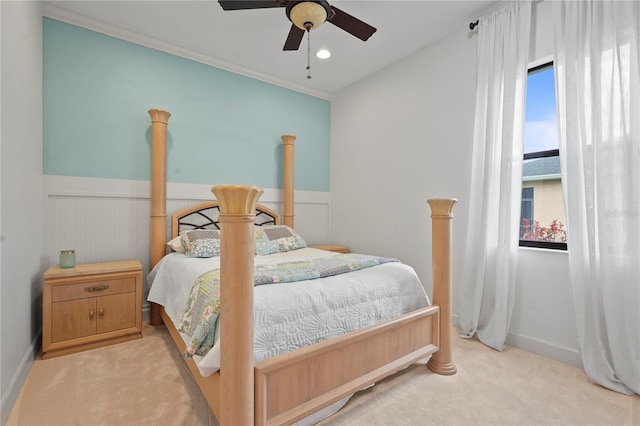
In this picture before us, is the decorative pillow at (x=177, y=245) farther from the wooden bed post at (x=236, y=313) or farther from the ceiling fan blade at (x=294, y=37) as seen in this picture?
the ceiling fan blade at (x=294, y=37)

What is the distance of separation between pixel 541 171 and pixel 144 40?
150 inches

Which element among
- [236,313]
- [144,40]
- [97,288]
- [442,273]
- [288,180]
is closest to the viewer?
[236,313]

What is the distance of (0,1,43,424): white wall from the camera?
159 cm

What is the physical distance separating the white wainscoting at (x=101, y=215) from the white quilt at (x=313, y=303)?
86 centimetres

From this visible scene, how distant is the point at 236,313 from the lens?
1.17 meters

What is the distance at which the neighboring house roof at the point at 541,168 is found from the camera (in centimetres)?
231

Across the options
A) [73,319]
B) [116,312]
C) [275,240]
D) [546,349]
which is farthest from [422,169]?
[73,319]

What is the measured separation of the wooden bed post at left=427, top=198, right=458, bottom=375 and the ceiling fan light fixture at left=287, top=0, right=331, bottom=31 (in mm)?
1383

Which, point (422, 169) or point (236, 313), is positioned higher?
point (422, 169)

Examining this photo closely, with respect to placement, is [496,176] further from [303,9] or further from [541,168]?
[303,9]

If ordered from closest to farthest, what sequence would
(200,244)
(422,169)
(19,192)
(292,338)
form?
(292,338) → (19,192) → (200,244) → (422,169)

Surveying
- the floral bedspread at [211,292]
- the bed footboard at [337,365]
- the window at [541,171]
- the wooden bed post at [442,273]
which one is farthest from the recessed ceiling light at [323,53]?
the bed footboard at [337,365]

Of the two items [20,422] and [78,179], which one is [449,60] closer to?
[78,179]

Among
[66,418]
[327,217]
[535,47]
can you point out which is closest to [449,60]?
[535,47]
